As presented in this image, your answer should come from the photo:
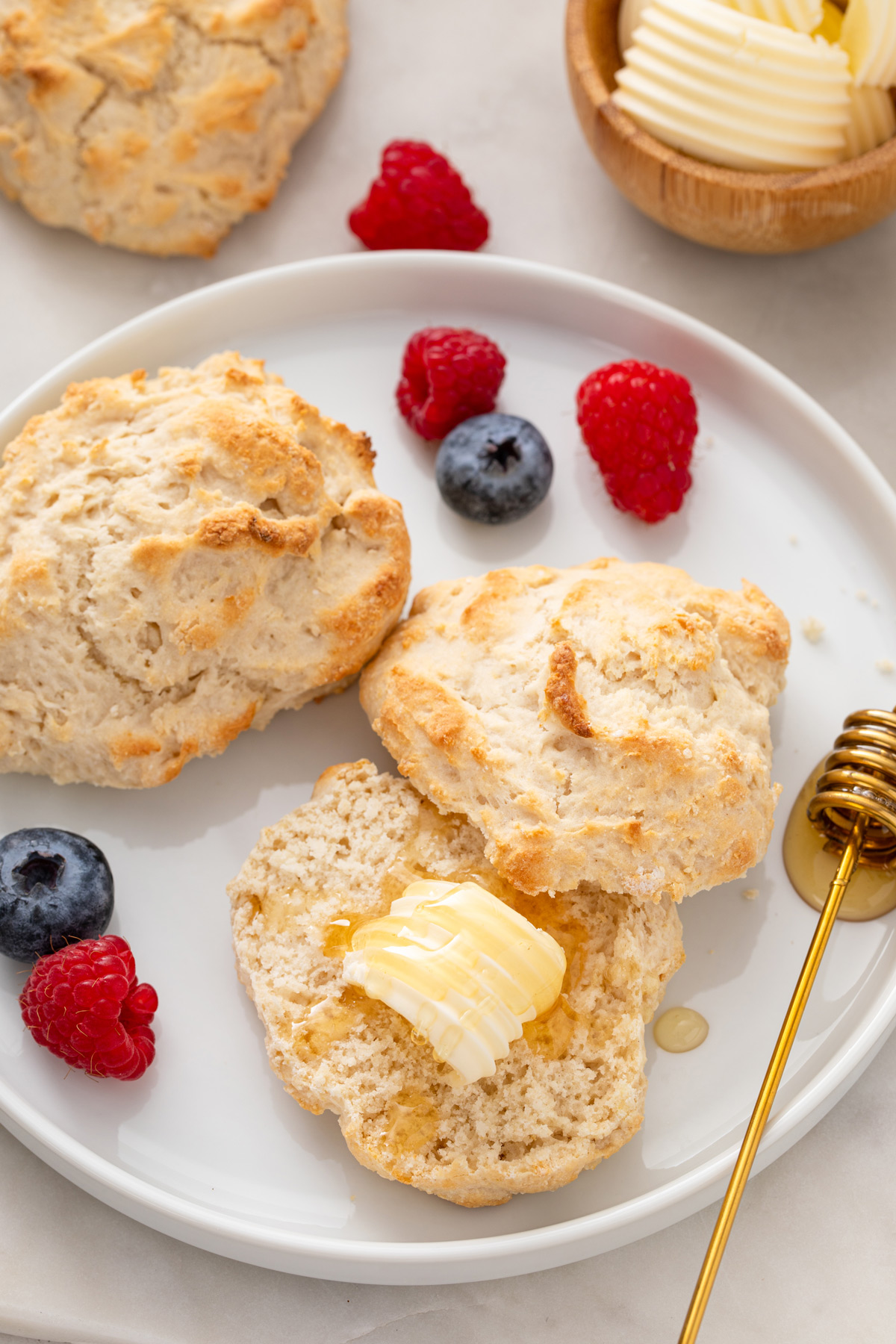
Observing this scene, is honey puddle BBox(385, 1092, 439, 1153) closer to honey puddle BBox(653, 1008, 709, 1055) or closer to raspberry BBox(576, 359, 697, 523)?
honey puddle BBox(653, 1008, 709, 1055)

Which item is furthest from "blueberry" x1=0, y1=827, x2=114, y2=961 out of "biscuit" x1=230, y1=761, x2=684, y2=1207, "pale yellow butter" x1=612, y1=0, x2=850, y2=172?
"pale yellow butter" x1=612, y1=0, x2=850, y2=172

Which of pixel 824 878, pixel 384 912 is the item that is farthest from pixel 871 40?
pixel 384 912

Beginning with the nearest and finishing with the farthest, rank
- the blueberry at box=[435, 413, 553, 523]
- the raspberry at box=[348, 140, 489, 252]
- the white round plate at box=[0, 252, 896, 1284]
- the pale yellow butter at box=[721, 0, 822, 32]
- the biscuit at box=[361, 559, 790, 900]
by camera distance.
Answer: the biscuit at box=[361, 559, 790, 900] → the white round plate at box=[0, 252, 896, 1284] → the blueberry at box=[435, 413, 553, 523] → the pale yellow butter at box=[721, 0, 822, 32] → the raspberry at box=[348, 140, 489, 252]

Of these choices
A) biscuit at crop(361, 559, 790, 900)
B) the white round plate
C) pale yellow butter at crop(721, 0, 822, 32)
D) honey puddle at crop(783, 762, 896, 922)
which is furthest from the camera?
pale yellow butter at crop(721, 0, 822, 32)

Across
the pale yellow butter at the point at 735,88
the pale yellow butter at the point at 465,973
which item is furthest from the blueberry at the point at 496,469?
the pale yellow butter at the point at 465,973

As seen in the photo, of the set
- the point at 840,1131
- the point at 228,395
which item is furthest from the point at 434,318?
the point at 840,1131

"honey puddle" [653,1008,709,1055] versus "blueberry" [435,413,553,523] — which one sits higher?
"blueberry" [435,413,553,523]

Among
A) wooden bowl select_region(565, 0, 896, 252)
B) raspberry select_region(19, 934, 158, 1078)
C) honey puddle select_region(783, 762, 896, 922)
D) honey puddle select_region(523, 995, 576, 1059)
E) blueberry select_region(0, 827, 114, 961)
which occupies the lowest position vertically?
honey puddle select_region(783, 762, 896, 922)

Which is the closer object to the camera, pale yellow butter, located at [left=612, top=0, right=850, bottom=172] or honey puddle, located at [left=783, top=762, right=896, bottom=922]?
honey puddle, located at [left=783, top=762, right=896, bottom=922]
